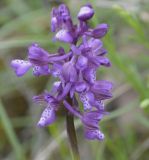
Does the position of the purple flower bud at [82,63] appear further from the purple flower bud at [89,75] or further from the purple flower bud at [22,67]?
the purple flower bud at [22,67]

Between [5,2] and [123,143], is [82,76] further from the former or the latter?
[5,2]

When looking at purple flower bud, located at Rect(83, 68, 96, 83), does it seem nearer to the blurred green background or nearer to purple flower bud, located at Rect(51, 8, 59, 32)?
purple flower bud, located at Rect(51, 8, 59, 32)

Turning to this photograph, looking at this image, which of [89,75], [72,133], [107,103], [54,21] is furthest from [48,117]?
[107,103]

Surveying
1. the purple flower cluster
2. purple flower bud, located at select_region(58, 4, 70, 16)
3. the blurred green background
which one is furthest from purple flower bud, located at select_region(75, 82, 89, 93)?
the blurred green background

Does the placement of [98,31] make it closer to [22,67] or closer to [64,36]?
[64,36]

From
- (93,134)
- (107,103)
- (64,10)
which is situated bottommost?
(107,103)
